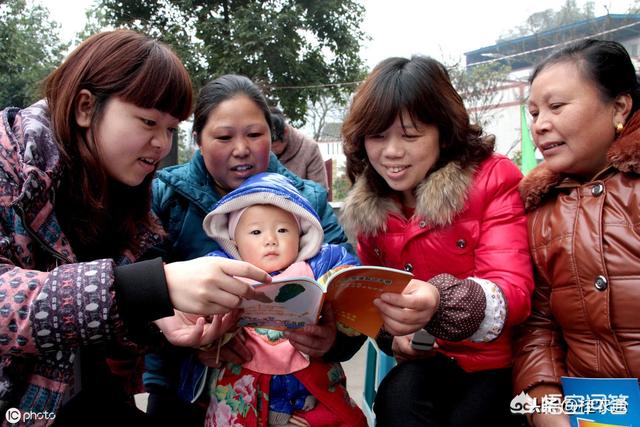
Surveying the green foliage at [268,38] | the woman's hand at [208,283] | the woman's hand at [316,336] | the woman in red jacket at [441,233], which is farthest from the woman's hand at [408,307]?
the green foliage at [268,38]

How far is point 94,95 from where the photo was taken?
136cm

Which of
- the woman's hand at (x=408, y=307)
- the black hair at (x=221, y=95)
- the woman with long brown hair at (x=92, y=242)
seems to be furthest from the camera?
the black hair at (x=221, y=95)

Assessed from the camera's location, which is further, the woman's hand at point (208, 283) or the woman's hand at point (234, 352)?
the woman's hand at point (234, 352)

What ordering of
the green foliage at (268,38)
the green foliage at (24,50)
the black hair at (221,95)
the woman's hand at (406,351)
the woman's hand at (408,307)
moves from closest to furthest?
the woman's hand at (408,307)
the woman's hand at (406,351)
the black hair at (221,95)
the green foliage at (268,38)
the green foliage at (24,50)

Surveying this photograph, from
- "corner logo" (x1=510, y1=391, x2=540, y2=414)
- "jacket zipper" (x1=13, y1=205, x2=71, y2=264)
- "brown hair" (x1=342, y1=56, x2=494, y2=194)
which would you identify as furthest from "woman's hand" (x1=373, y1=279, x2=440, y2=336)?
"jacket zipper" (x1=13, y1=205, x2=71, y2=264)

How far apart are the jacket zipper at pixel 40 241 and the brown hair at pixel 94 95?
0.16 m

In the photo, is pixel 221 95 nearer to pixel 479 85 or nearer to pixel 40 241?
pixel 40 241

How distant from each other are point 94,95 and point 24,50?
12630 millimetres

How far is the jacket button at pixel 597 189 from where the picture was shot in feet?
4.79

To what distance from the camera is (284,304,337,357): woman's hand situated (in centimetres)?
143

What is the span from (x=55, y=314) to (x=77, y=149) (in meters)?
0.47

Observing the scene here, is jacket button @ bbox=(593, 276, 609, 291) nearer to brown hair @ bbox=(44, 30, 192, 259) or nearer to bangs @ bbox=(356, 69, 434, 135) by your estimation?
bangs @ bbox=(356, 69, 434, 135)

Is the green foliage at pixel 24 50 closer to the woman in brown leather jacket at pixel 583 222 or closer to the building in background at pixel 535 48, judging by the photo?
the building in background at pixel 535 48

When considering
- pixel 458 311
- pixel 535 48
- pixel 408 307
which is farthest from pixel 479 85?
pixel 408 307
